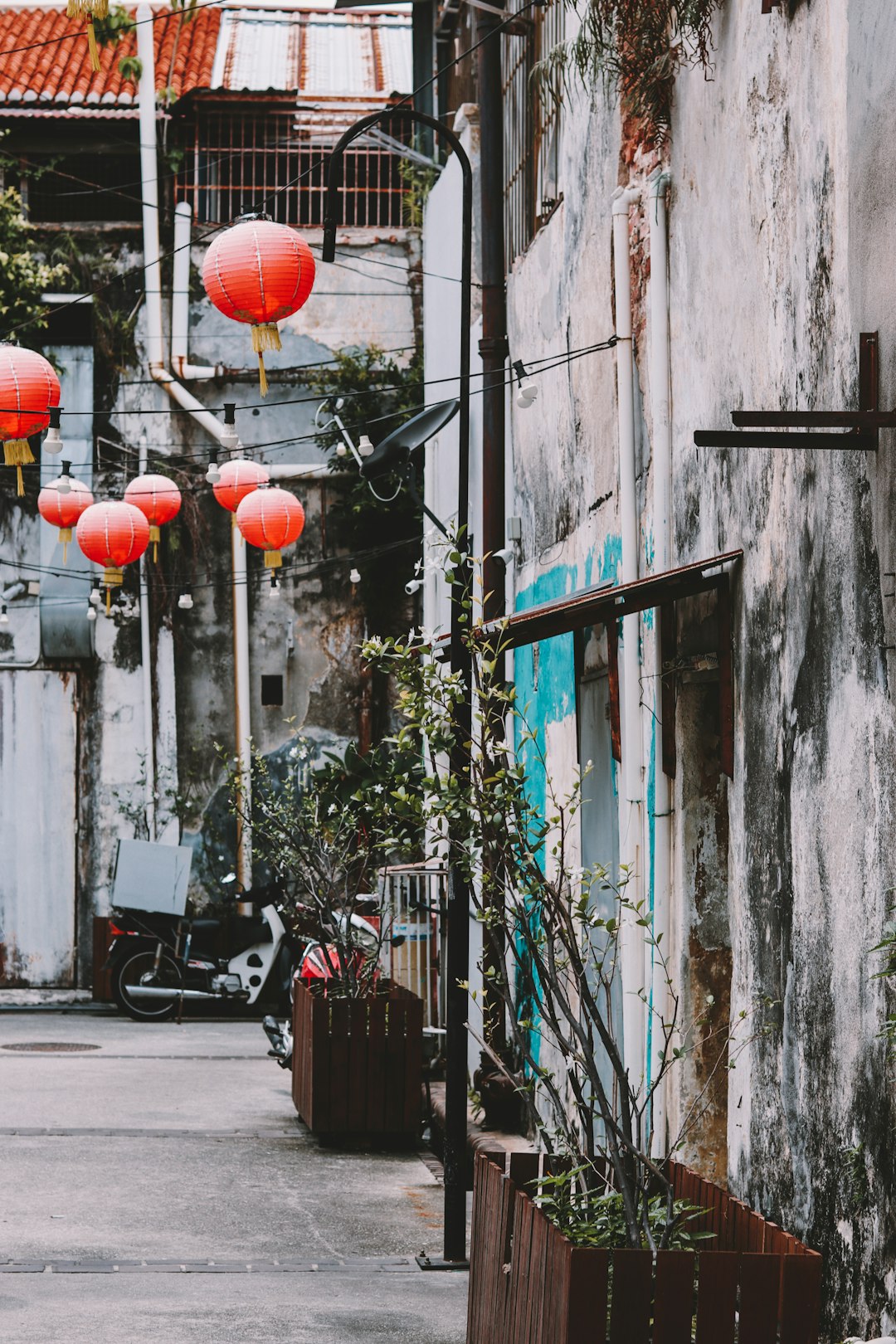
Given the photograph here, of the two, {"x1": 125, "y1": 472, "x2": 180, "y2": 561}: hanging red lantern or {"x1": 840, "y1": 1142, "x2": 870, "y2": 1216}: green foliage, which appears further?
{"x1": 125, "y1": 472, "x2": 180, "y2": 561}: hanging red lantern

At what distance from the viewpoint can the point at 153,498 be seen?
14.1 metres

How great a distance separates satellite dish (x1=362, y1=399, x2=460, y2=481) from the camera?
11.2m

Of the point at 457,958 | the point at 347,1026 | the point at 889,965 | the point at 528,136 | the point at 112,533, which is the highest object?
the point at 528,136

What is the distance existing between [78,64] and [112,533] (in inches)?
343

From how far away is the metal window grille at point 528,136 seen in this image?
1051cm

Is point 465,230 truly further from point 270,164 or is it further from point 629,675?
point 270,164

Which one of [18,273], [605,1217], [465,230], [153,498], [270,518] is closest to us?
[605,1217]

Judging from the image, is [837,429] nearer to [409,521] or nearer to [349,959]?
[349,959]

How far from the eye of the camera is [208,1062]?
1421 centimetres

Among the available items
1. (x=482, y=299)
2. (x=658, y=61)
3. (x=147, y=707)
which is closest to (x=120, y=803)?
(x=147, y=707)

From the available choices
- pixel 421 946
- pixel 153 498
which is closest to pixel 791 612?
pixel 421 946

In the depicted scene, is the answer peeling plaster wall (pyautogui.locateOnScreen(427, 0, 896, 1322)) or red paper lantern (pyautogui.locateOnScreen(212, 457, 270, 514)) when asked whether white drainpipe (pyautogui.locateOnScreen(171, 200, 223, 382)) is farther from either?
peeling plaster wall (pyautogui.locateOnScreen(427, 0, 896, 1322))

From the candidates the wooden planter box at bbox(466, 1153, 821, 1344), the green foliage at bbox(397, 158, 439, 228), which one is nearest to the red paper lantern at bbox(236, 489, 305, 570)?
the green foliage at bbox(397, 158, 439, 228)

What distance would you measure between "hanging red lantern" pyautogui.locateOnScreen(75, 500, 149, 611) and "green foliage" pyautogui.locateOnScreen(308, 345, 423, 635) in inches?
184
